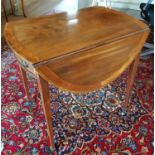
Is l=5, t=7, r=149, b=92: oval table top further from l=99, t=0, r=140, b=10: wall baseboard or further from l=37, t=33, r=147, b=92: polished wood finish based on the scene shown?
l=99, t=0, r=140, b=10: wall baseboard

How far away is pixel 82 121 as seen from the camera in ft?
4.50

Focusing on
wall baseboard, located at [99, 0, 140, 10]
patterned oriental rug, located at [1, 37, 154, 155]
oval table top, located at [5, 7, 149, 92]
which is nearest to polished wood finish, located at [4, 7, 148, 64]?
oval table top, located at [5, 7, 149, 92]

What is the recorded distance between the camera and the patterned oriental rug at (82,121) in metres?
1.21

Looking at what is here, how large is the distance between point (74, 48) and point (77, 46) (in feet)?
0.09

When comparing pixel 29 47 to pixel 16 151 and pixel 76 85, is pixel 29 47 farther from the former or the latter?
pixel 16 151

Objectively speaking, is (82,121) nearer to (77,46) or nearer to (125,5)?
(77,46)

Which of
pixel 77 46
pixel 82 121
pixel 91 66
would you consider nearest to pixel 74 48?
pixel 77 46

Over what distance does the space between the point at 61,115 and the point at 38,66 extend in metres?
0.68

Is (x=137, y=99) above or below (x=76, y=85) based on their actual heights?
below

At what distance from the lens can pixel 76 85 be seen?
0.93 m

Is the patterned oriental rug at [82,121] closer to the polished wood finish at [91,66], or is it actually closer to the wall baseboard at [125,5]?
the polished wood finish at [91,66]

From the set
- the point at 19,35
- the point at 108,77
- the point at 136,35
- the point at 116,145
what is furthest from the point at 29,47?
the point at 116,145

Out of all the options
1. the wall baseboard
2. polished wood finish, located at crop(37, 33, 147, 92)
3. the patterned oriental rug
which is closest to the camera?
polished wood finish, located at crop(37, 33, 147, 92)

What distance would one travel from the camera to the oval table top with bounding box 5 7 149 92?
2.89ft
